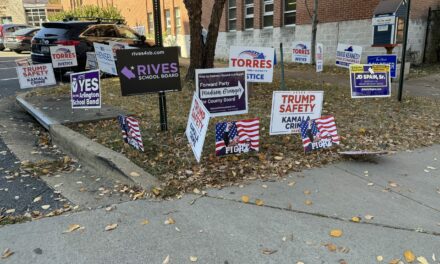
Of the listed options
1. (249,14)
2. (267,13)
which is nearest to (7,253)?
(267,13)

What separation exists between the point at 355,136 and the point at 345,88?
428 centimetres

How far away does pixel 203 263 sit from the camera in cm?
311


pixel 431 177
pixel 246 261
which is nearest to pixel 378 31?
pixel 431 177

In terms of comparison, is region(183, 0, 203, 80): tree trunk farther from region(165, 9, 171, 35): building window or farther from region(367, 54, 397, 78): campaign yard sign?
region(165, 9, 171, 35): building window

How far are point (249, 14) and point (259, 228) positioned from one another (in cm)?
1734

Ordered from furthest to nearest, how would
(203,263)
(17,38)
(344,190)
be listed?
1. (17,38)
2. (344,190)
3. (203,263)

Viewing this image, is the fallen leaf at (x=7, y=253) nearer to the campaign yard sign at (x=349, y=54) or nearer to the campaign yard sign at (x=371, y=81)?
the campaign yard sign at (x=371, y=81)

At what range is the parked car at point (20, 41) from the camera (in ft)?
84.5

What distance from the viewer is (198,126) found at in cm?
487

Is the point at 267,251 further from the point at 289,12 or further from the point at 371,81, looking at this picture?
the point at 289,12

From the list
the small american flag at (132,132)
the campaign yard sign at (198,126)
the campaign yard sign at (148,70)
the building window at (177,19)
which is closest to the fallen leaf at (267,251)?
the campaign yard sign at (198,126)

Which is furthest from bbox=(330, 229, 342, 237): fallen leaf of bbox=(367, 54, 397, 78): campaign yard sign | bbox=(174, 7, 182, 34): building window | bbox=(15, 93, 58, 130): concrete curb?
bbox=(174, 7, 182, 34): building window

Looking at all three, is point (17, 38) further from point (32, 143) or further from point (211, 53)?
point (32, 143)

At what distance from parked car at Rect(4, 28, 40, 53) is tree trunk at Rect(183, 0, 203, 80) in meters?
19.6
